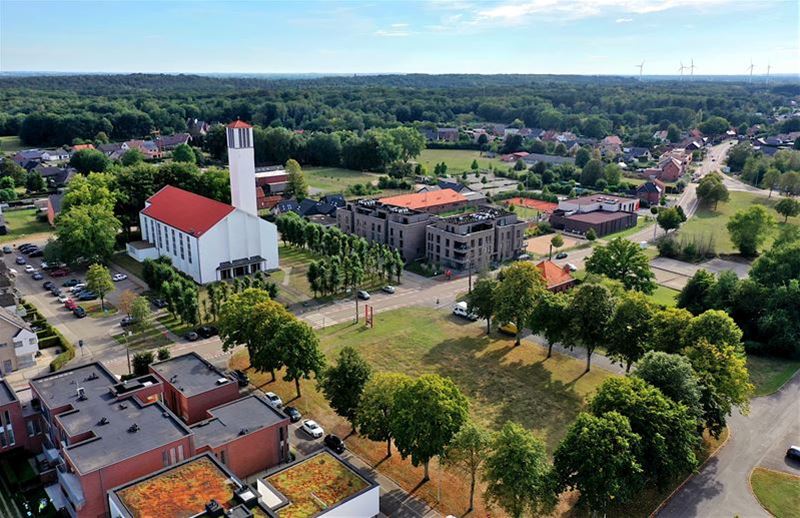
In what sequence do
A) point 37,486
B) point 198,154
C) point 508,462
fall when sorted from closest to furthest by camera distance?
point 508,462 < point 37,486 < point 198,154

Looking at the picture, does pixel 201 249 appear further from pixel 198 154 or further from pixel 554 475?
pixel 198 154

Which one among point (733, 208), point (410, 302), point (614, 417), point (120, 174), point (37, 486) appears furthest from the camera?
point (733, 208)

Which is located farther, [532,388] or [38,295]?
[38,295]

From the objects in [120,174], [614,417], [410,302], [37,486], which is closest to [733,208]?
[410,302]

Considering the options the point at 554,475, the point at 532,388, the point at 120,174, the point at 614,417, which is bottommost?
the point at 532,388

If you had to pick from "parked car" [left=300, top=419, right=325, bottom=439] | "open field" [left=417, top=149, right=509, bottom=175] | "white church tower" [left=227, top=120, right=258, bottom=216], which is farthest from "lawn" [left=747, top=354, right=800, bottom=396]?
"open field" [left=417, top=149, right=509, bottom=175]

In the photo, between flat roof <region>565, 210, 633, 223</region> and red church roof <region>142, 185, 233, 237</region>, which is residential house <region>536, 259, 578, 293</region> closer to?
flat roof <region>565, 210, 633, 223</region>

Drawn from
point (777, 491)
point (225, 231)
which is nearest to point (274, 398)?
point (225, 231)
